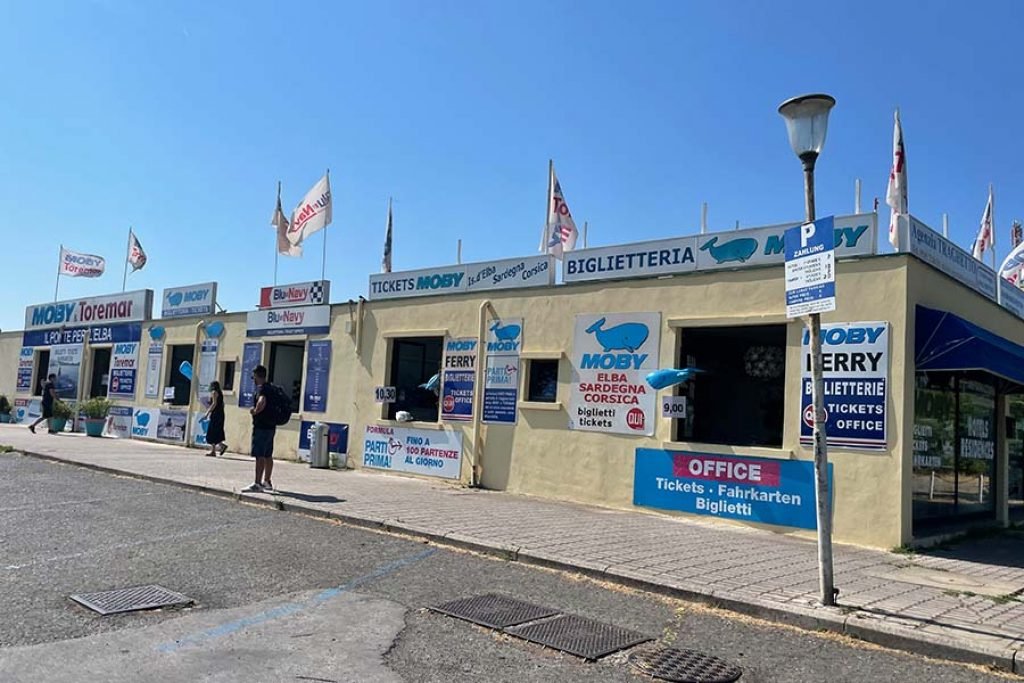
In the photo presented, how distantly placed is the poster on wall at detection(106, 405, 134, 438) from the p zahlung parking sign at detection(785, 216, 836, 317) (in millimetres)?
21058

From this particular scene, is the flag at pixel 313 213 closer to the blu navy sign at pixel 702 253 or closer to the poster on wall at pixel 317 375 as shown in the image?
the poster on wall at pixel 317 375

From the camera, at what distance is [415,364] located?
56.5 feet

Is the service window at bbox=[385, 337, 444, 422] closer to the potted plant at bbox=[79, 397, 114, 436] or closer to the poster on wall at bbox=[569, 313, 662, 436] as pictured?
the poster on wall at bbox=[569, 313, 662, 436]

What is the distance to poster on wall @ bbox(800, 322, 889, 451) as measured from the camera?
10.2 m

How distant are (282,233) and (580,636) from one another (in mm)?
17374

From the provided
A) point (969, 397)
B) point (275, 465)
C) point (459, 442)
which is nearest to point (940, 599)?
point (969, 397)

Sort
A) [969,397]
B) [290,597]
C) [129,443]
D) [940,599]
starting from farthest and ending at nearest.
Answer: [129,443] → [969,397] → [940,599] → [290,597]

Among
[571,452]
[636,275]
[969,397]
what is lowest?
[571,452]

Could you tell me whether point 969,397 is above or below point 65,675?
above

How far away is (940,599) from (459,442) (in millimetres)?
9157

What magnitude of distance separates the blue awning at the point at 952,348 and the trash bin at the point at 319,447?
452 inches

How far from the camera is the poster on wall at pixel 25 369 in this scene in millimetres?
27688

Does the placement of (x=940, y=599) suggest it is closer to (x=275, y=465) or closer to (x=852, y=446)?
(x=852, y=446)

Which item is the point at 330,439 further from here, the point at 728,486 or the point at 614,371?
the point at 728,486
